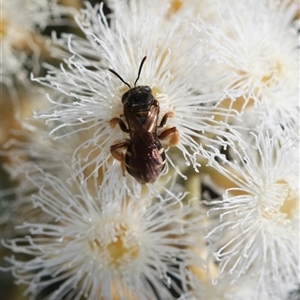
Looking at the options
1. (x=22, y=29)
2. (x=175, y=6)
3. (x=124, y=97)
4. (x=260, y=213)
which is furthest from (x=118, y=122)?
(x=22, y=29)

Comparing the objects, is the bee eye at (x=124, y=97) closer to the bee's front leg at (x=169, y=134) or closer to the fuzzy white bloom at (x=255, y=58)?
the bee's front leg at (x=169, y=134)

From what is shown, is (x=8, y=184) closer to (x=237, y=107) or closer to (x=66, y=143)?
(x=66, y=143)

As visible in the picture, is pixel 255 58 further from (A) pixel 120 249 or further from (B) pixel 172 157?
(A) pixel 120 249

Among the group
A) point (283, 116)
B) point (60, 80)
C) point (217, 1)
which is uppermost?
point (217, 1)

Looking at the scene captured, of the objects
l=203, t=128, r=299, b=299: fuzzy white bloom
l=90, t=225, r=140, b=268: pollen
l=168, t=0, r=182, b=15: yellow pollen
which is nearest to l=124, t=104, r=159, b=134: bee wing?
l=203, t=128, r=299, b=299: fuzzy white bloom

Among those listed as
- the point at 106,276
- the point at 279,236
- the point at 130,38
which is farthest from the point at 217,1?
the point at 106,276

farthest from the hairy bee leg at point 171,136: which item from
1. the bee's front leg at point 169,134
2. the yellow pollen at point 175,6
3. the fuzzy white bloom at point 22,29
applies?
the fuzzy white bloom at point 22,29

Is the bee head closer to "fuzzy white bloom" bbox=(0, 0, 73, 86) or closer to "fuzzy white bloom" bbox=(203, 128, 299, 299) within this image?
"fuzzy white bloom" bbox=(203, 128, 299, 299)
